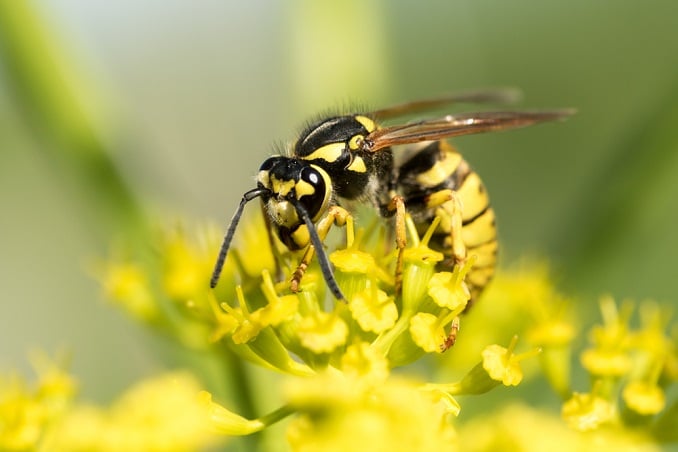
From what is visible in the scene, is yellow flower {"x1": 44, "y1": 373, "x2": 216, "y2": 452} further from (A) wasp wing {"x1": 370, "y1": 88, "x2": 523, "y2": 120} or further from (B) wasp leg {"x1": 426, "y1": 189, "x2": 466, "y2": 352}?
(A) wasp wing {"x1": 370, "y1": 88, "x2": 523, "y2": 120}

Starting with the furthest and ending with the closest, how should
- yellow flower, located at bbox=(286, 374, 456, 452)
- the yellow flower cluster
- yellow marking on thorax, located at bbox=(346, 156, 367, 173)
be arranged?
yellow marking on thorax, located at bbox=(346, 156, 367, 173)
the yellow flower cluster
yellow flower, located at bbox=(286, 374, 456, 452)

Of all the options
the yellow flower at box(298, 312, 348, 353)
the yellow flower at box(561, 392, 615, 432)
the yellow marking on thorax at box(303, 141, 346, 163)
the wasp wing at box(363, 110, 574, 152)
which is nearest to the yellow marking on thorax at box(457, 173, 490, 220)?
the wasp wing at box(363, 110, 574, 152)

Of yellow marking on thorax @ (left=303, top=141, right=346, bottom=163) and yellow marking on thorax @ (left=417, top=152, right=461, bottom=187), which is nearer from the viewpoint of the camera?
yellow marking on thorax @ (left=303, top=141, right=346, bottom=163)

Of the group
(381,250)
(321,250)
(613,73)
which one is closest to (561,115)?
(381,250)

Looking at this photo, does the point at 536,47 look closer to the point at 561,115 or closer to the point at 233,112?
the point at 233,112

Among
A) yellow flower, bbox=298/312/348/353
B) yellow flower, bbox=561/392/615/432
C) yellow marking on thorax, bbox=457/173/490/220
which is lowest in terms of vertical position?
yellow flower, bbox=561/392/615/432
